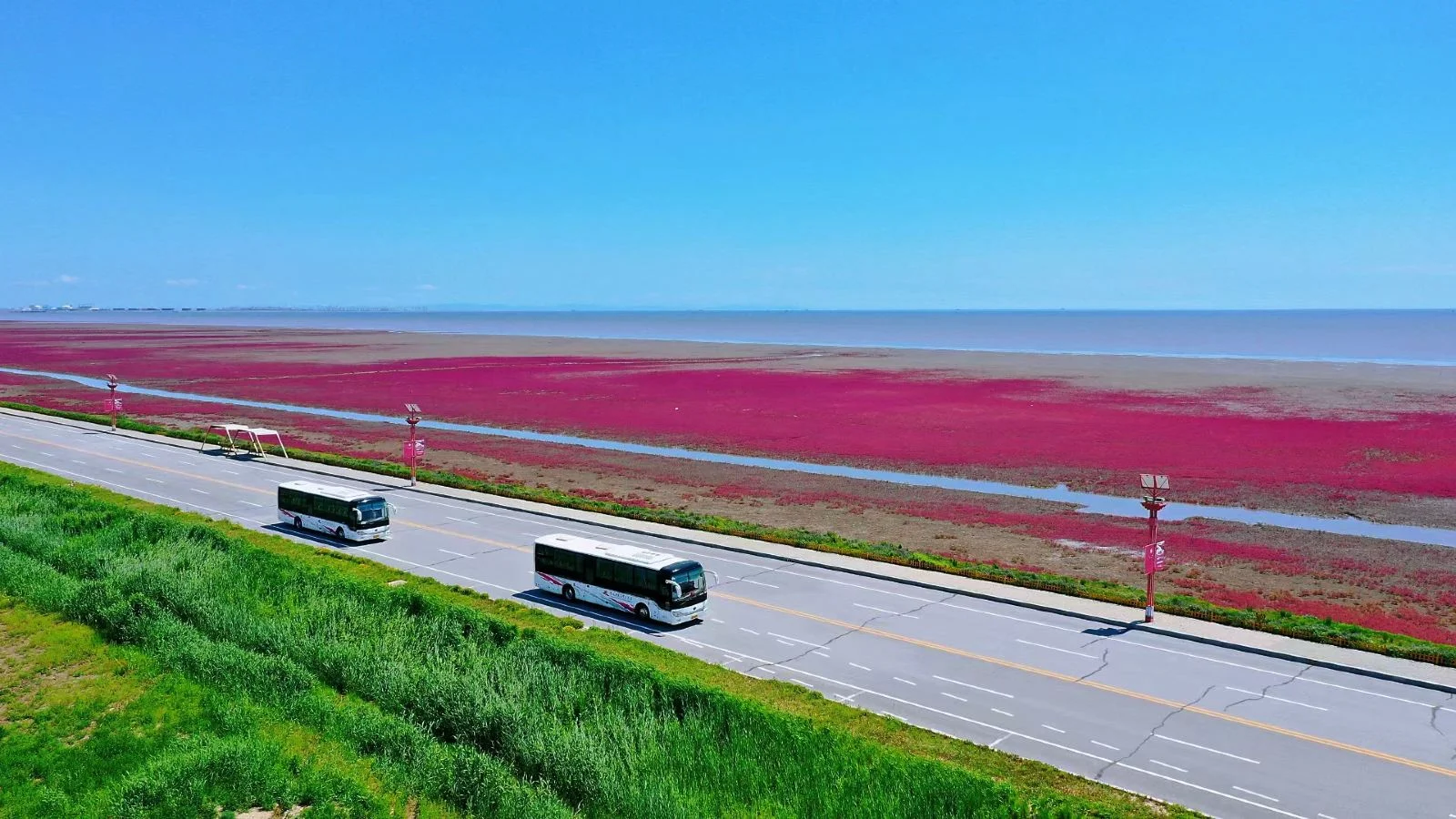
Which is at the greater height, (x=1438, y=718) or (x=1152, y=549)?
(x=1152, y=549)

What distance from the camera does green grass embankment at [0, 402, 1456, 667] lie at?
29.0 m

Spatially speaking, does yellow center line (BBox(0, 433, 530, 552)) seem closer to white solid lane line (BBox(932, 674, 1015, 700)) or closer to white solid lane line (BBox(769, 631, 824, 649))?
white solid lane line (BBox(769, 631, 824, 649))

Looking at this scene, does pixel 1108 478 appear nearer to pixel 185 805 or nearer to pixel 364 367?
pixel 185 805

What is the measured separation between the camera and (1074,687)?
25594 mm

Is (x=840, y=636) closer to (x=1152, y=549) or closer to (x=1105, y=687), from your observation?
(x=1105, y=687)

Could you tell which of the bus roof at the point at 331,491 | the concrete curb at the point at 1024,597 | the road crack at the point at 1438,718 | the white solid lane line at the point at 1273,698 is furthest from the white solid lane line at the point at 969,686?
the bus roof at the point at 331,491

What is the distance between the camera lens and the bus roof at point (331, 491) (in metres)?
41.3

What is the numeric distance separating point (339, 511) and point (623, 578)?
17.1 metres

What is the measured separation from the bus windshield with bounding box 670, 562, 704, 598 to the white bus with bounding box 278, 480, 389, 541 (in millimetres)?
18057

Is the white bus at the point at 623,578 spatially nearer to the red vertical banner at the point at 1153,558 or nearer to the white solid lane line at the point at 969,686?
the white solid lane line at the point at 969,686

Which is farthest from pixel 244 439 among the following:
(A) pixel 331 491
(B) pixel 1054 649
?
(B) pixel 1054 649

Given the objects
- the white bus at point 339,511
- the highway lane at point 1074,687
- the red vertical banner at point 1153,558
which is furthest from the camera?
the white bus at point 339,511

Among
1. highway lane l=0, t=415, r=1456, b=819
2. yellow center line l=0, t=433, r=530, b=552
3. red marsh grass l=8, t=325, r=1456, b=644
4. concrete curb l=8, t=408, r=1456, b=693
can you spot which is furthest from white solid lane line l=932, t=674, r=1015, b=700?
yellow center line l=0, t=433, r=530, b=552

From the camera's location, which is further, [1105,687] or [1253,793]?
[1105,687]
